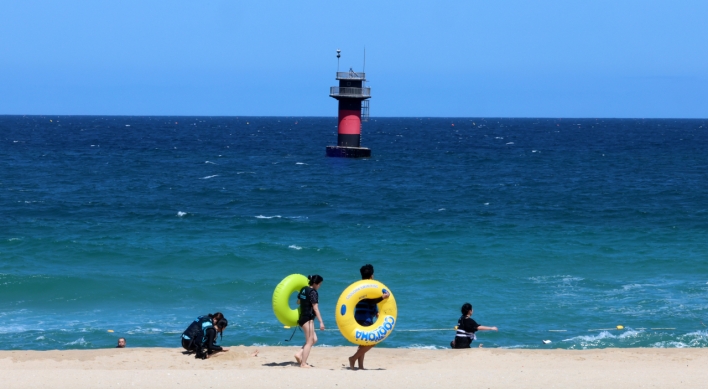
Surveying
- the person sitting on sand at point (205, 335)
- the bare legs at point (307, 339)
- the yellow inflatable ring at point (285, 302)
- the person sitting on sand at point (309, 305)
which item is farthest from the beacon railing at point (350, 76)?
the person sitting on sand at point (309, 305)

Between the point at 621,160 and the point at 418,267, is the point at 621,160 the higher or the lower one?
the higher one

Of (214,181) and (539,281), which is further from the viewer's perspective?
(214,181)

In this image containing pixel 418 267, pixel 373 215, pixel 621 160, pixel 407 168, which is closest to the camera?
pixel 418 267

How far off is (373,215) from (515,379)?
27018 millimetres

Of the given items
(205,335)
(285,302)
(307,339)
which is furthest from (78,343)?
(307,339)

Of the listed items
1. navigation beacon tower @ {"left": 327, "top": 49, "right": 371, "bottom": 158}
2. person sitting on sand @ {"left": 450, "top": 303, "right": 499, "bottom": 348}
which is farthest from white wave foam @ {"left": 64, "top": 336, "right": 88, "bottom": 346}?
navigation beacon tower @ {"left": 327, "top": 49, "right": 371, "bottom": 158}

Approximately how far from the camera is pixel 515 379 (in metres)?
12.2

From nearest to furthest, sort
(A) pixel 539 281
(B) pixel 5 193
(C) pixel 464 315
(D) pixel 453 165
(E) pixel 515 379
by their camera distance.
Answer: (E) pixel 515 379 < (C) pixel 464 315 < (A) pixel 539 281 < (B) pixel 5 193 < (D) pixel 453 165

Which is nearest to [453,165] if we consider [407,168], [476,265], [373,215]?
[407,168]

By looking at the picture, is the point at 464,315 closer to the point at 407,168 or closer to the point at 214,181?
the point at 214,181

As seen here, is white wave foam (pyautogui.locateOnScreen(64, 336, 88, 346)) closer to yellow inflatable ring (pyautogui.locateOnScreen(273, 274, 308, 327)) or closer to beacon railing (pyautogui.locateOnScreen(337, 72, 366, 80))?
yellow inflatable ring (pyautogui.locateOnScreen(273, 274, 308, 327))

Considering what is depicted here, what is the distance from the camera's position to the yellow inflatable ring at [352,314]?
11828 millimetres

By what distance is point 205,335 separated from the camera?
14.7m

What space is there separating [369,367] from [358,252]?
51.2ft
